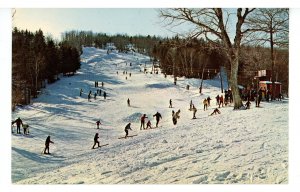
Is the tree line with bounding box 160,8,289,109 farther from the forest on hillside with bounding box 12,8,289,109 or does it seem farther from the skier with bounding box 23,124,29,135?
the skier with bounding box 23,124,29,135

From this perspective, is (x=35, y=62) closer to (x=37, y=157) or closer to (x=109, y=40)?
(x=109, y=40)

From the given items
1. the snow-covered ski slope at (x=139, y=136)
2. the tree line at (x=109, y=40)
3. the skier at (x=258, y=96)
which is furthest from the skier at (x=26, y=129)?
the skier at (x=258, y=96)

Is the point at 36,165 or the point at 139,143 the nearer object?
the point at 36,165

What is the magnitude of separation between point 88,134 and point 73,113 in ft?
1.79

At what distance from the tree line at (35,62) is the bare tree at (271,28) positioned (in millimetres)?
3766

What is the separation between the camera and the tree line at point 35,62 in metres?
7.48

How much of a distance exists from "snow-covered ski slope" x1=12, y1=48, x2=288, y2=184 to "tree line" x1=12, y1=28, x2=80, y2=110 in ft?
0.71

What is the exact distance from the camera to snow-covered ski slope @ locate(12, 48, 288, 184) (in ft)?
22.2

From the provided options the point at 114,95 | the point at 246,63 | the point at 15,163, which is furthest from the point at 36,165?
the point at 246,63

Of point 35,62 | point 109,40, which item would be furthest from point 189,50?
point 35,62

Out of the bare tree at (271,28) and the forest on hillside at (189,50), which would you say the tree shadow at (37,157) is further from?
the bare tree at (271,28)

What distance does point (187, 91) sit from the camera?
8.29 m
